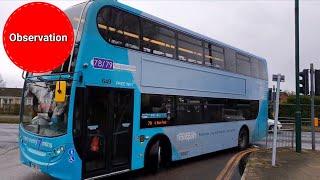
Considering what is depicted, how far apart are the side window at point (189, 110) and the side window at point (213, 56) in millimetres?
1527

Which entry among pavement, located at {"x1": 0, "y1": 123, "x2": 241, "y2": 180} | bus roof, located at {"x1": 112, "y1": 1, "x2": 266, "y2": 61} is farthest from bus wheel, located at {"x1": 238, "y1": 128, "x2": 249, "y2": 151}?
bus roof, located at {"x1": 112, "y1": 1, "x2": 266, "y2": 61}

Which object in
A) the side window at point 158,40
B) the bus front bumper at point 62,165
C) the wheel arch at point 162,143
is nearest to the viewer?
the bus front bumper at point 62,165

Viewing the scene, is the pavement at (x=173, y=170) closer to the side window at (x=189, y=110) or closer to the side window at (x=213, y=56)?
the side window at (x=189, y=110)

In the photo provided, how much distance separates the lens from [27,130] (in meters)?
9.98

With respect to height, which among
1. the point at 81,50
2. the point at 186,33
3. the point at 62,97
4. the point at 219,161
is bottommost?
the point at 219,161

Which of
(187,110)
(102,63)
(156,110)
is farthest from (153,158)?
(102,63)

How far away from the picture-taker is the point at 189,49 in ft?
44.7

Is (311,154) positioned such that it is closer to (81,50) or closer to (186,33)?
(186,33)

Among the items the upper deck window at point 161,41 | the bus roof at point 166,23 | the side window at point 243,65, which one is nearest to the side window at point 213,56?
the upper deck window at point 161,41

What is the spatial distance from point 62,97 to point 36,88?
130 cm

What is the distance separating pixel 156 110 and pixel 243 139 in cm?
753

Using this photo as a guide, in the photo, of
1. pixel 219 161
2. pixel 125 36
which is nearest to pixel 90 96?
pixel 125 36

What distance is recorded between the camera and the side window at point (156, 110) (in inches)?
439

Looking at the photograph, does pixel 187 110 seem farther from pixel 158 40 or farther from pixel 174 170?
pixel 158 40
